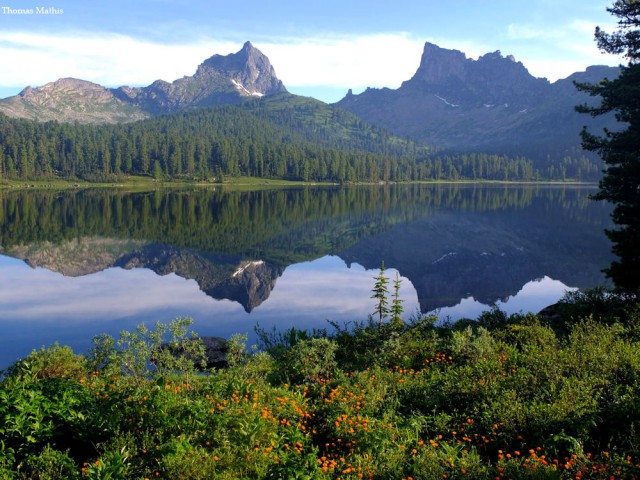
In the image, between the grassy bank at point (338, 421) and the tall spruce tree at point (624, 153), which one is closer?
the grassy bank at point (338, 421)

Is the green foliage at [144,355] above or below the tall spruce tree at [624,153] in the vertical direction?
below

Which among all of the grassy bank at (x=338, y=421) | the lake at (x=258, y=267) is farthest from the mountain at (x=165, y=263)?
the grassy bank at (x=338, y=421)

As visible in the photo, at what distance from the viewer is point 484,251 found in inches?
2517

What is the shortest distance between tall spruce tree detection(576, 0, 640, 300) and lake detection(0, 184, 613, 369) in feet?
38.6

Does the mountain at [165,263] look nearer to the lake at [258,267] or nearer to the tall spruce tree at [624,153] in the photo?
the lake at [258,267]

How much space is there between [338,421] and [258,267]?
A: 3980 cm

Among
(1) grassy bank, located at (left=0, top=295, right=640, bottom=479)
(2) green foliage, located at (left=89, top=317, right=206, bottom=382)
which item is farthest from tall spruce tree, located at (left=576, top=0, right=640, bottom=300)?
(2) green foliage, located at (left=89, top=317, right=206, bottom=382)

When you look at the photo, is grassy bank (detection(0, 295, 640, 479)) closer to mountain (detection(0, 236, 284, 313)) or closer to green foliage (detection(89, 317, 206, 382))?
green foliage (detection(89, 317, 206, 382))

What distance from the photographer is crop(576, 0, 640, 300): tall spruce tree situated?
2444 cm

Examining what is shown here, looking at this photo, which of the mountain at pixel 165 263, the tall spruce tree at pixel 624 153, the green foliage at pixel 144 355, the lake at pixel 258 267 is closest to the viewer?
the green foliage at pixel 144 355

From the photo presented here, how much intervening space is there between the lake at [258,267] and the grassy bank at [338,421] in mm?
15846

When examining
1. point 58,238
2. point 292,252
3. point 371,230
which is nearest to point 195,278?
point 292,252

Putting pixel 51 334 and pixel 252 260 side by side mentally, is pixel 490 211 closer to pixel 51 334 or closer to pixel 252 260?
pixel 252 260

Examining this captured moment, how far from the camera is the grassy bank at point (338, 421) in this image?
32.4 feet
